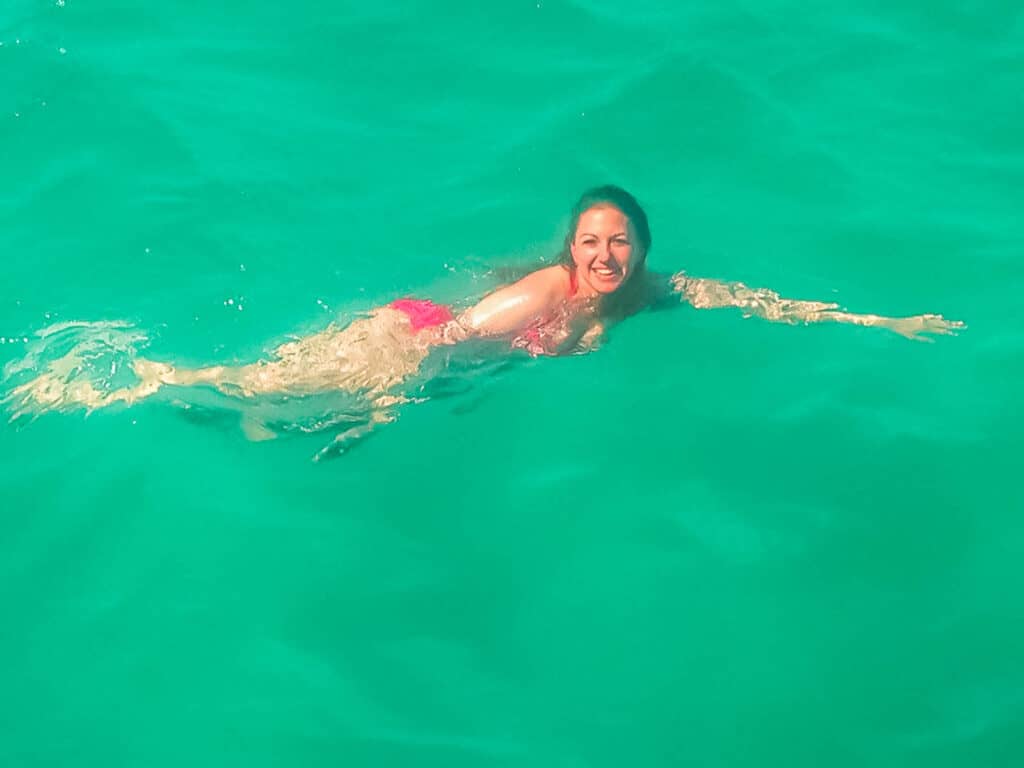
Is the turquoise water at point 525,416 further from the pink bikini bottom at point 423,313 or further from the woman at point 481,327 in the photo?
the pink bikini bottom at point 423,313

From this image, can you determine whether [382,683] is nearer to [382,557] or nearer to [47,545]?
[382,557]

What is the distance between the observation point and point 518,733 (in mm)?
4688

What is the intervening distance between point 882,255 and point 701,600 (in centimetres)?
286

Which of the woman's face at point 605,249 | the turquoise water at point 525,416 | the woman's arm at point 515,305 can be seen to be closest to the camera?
the turquoise water at point 525,416

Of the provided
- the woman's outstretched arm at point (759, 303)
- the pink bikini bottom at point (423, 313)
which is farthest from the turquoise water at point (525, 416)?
the pink bikini bottom at point (423, 313)

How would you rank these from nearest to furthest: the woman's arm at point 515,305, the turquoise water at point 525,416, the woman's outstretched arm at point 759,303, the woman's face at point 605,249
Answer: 1. the turquoise water at point 525,416
2. the woman's face at point 605,249
3. the woman's arm at point 515,305
4. the woman's outstretched arm at point 759,303

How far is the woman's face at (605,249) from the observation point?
588 cm

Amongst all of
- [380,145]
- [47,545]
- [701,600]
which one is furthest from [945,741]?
[380,145]

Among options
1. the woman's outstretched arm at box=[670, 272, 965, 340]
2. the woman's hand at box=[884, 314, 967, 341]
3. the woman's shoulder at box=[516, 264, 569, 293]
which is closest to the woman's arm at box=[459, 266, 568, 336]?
the woman's shoulder at box=[516, 264, 569, 293]

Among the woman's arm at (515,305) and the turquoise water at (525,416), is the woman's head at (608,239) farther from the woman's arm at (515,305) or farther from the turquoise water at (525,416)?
the turquoise water at (525,416)

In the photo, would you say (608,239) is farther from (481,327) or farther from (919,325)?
(919,325)

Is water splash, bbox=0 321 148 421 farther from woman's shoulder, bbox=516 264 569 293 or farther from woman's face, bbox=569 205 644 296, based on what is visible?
woman's face, bbox=569 205 644 296

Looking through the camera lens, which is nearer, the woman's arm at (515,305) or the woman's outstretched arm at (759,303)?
the woman's arm at (515,305)

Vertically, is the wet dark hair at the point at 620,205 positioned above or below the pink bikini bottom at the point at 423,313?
above
